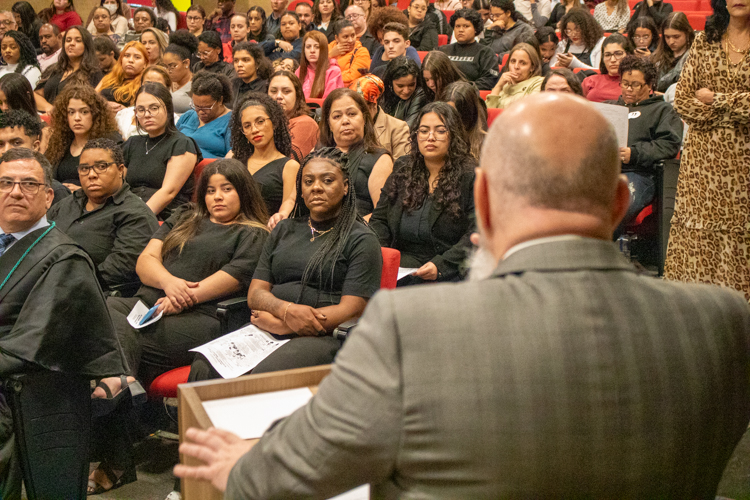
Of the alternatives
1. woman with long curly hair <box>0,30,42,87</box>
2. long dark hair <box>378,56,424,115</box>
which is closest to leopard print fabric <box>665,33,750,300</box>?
long dark hair <box>378,56,424,115</box>

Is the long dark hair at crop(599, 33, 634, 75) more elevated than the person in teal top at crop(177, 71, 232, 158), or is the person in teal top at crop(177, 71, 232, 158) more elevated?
the long dark hair at crop(599, 33, 634, 75)

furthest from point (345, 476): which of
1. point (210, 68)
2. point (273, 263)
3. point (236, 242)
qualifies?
point (210, 68)

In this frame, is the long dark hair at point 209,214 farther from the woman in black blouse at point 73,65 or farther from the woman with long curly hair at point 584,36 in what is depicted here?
the woman with long curly hair at point 584,36

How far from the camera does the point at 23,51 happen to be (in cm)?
664

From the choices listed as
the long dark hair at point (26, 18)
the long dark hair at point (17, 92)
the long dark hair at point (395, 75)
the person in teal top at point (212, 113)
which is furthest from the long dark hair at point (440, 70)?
the long dark hair at point (26, 18)

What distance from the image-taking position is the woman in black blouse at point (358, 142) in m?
3.77

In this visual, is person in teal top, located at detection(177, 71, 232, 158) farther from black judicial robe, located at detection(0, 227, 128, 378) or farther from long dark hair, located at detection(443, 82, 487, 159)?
black judicial robe, located at detection(0, 227, 128, 378)

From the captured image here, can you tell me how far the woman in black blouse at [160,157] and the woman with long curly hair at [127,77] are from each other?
139 cm

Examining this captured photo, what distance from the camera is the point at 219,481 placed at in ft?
3.12

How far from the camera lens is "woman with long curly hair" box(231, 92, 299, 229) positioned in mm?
3891

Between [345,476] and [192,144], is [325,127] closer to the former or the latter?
[192,144]

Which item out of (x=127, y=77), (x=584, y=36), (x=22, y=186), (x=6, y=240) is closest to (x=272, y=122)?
(x=22, y=186)

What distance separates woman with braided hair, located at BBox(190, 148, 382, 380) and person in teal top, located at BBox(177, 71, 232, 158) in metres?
1.93

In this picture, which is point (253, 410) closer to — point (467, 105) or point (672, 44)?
point (467, 105)
